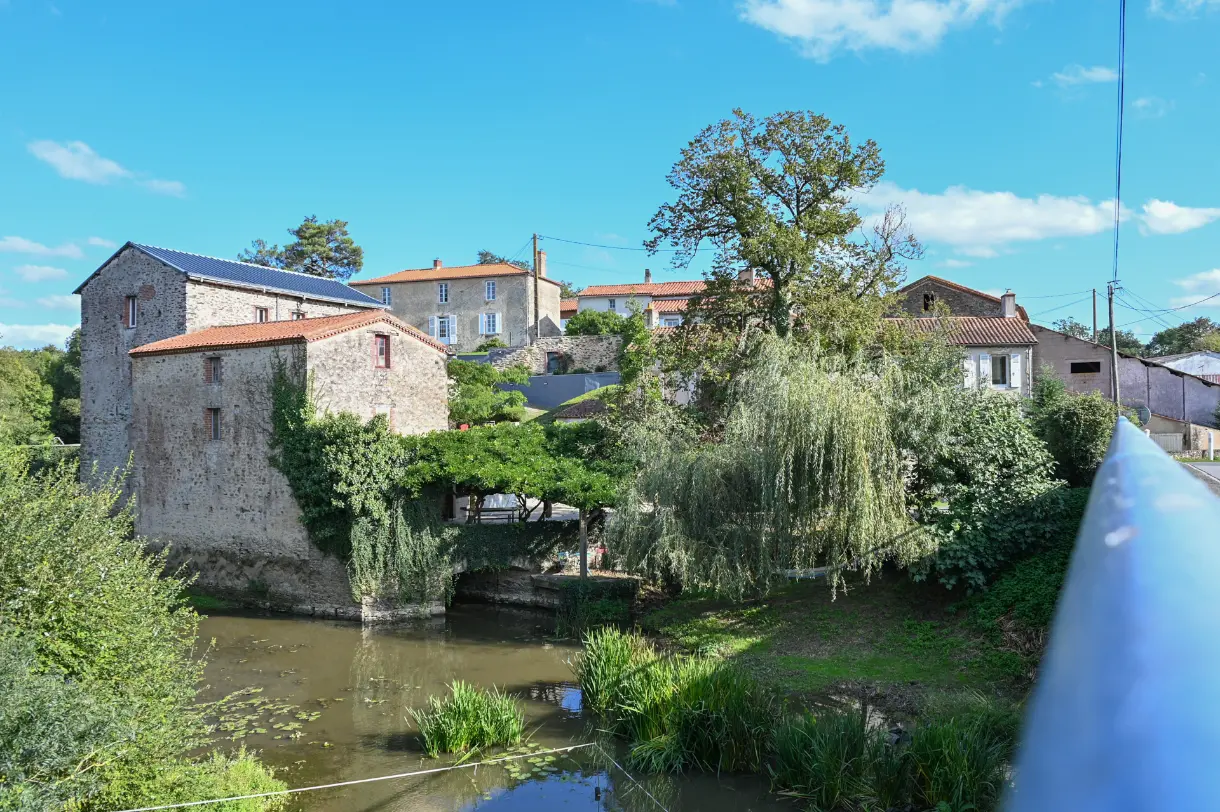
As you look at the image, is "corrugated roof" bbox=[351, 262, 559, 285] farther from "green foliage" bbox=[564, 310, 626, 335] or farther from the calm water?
the calm water

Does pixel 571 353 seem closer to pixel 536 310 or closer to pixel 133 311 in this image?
pixel 536 310

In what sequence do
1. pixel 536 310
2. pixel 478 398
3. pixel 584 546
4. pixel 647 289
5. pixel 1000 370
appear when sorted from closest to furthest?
pixel 584 546, pixel 1000 370, pixel 478 398, pixel 536 310, pixel 647 289

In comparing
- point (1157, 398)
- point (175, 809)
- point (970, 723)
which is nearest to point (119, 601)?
point (175, 809)

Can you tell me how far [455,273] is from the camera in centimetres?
5034

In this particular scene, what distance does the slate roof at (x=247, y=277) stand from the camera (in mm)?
28172

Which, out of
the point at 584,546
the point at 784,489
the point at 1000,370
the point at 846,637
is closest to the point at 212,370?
the point at 584,546

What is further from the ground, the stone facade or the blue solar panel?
the stone facade

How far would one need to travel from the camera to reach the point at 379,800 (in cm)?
1163

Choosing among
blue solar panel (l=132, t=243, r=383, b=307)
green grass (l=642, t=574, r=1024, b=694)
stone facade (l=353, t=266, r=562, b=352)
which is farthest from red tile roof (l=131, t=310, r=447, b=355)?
stone facade (l=353, t=266, r=562, b=352)

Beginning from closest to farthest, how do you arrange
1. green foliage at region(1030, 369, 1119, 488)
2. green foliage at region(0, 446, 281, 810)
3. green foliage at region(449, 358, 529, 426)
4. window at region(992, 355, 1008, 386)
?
1. green foliage at region(0, 446, 281, 810)
2. green foliage at region(1030, 369, 1119, 488)
3. window at region(992, 355, 1008, 386)
4. green foliage at region(449, 358, 529, 426)

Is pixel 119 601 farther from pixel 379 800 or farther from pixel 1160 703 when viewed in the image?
pixel 1160 703

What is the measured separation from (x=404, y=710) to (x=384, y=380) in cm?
1082

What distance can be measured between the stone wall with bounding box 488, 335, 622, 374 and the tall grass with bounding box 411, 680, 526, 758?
97.7 ft

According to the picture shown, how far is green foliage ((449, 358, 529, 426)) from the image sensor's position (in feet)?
110
